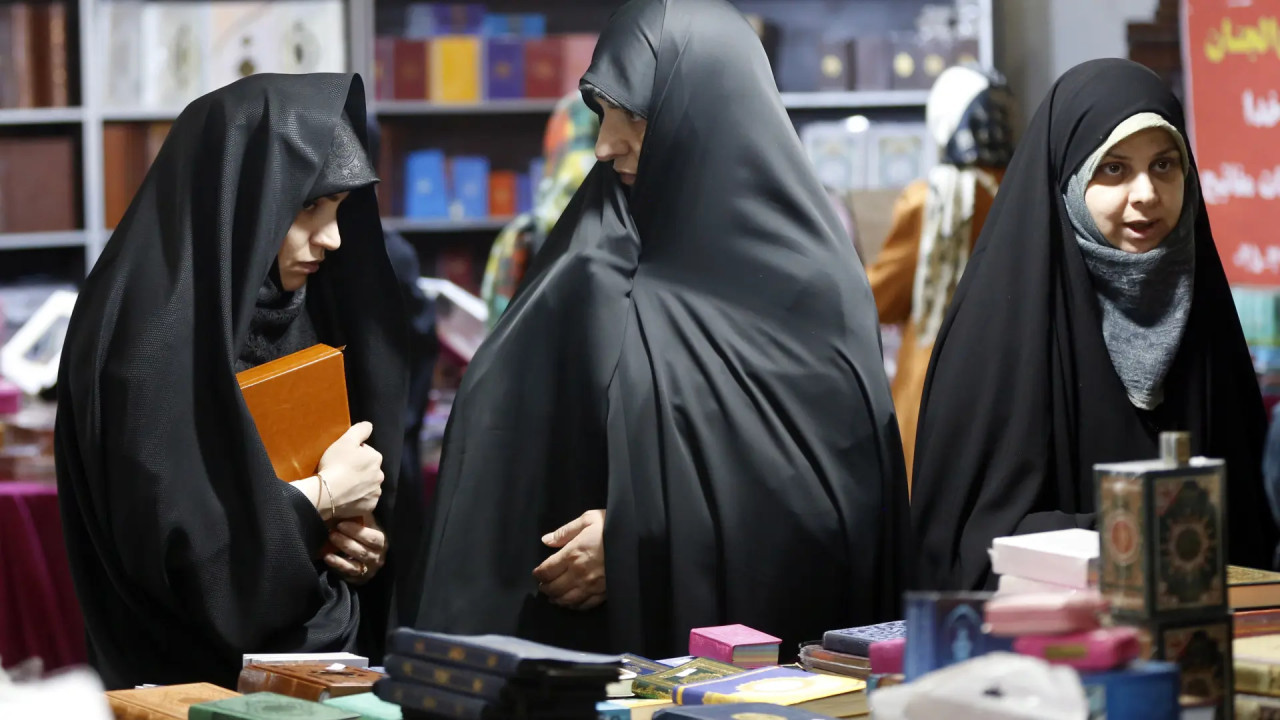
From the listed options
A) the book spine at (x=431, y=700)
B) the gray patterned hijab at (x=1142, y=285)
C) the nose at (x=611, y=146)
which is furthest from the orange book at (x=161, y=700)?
the gray patterned hijab at (x=1142, y=285)

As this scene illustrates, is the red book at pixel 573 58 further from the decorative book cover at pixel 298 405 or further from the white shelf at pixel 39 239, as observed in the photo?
the decorative book cover at pixel 298 405

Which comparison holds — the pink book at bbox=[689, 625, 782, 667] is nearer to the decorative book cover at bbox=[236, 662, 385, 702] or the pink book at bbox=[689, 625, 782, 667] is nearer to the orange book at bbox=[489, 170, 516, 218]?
the decorative book cover at bbox=[236, 662, 385, 702]

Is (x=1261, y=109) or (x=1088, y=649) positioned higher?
(x=1261, y=109)

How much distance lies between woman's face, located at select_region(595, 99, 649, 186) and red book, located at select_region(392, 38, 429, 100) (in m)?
3.81

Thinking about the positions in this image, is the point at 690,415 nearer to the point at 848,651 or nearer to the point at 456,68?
the point at 848,651

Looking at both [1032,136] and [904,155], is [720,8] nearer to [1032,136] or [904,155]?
[1032,136]

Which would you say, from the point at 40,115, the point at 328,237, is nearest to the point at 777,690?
the point at 328,237

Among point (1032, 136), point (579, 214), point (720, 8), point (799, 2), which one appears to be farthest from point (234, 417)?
point (799, 2)

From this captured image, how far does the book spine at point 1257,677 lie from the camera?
1506 millimetres

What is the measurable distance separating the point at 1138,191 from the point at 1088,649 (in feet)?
3.66

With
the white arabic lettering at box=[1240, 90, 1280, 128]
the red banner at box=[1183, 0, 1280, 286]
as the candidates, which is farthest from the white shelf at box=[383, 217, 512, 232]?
the white arabic lettering at box=[1240, 90, 1280, 128]

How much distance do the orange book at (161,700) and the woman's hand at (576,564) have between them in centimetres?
63

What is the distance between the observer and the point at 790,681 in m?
1.73

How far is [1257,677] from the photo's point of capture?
1.52m
